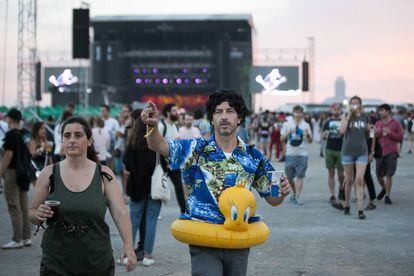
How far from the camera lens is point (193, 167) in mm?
4301

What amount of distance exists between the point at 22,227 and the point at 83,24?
11555mm

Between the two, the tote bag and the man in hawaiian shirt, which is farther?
the tote bag

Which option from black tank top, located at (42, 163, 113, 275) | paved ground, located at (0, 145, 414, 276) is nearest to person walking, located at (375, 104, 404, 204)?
paved ground, located at (0, 145, 414, 276)

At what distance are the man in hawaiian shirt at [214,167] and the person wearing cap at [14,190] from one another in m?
4.56

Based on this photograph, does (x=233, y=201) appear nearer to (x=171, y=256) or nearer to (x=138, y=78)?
(x=171, y=256)

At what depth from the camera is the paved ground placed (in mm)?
7133

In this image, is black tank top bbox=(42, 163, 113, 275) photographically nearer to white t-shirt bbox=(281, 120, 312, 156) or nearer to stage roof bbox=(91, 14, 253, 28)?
white t-shirt bbox=(281, 120, 312, 156)

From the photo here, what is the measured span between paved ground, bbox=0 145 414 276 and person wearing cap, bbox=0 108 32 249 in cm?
20

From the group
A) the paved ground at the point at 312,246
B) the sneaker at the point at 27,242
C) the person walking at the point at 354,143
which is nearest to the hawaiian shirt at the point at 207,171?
the paved ground at the point at 312,246

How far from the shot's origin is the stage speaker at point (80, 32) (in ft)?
59.5

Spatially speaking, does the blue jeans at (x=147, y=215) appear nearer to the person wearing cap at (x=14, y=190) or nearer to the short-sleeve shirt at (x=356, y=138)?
the person wearing cap at (x=14, y=190)

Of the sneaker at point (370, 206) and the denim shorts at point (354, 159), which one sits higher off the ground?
the denim shorts at point (354, 159)

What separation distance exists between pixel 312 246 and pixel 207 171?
4412 mm

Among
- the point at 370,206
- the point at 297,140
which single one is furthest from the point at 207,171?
the point at 297,140
